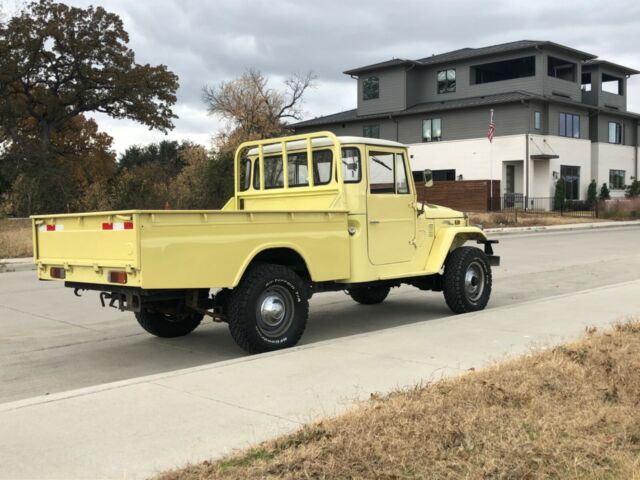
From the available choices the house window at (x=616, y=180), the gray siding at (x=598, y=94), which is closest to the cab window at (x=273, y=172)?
the gray siding at (x=598, y=94)

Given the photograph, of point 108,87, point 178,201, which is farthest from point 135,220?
point 108,87

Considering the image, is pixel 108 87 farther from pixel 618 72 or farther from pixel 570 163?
pixel 618 72

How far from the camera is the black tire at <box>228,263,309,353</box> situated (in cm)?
664

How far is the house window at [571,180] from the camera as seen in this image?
4436cm

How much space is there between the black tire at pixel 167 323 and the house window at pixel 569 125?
40.4 metres

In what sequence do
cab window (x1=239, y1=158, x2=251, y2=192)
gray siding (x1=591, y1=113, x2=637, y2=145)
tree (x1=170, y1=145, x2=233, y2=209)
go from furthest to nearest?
gray siding (x1=591, y1=113, x2=637, y2=145)
tree (x1=170, y1=145, x2=233, y2=209)
cab window (x1=239, y1=158, x2=251, y2=192)

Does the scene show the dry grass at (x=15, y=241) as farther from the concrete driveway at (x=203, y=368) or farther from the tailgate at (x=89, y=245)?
the tailgate at (x=89, y=245)

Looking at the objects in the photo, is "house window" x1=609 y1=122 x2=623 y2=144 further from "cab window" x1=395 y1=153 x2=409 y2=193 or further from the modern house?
"cab window" x1=395 y1=153 x2=409 y2=193

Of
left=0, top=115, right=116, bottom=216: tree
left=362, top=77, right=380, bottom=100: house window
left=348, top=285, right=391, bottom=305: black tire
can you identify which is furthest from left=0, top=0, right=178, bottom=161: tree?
left=348, top=285, right=391, bottom=305: black tire

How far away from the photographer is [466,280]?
9125mm

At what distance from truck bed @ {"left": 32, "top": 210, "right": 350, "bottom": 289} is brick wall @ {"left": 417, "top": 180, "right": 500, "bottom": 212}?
3217 centimetres

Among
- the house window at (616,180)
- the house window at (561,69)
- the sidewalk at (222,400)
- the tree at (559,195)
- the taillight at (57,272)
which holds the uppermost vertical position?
the house window at (561,69)

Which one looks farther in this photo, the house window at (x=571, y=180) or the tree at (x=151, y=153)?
the tree at (x=151, y=153)

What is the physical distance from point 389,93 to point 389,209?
135 ft
